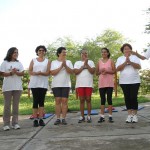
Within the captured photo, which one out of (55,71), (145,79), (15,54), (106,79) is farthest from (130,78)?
(145,79)

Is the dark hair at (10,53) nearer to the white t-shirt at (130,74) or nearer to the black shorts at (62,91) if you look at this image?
the black shorts at (62,91)

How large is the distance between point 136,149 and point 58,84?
330 cm

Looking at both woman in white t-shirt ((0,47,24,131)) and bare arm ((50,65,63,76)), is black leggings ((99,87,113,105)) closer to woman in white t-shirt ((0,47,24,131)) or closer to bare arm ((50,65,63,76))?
bare arm ((50,65,63,76))

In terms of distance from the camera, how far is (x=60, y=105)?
7.34 m

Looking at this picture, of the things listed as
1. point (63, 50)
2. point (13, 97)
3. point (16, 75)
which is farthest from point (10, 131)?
point (63, 50)

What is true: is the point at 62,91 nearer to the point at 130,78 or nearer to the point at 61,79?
the point at 61,79

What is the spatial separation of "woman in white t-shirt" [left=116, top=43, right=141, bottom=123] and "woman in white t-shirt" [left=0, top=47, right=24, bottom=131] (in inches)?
94.6

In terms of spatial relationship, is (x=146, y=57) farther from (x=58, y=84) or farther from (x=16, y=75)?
(x=16, y=75)

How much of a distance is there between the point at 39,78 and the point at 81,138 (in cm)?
229

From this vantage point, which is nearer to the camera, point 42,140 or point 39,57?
point 42,140

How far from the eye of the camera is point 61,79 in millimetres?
7203

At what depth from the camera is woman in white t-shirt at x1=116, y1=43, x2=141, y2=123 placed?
712 centimetres

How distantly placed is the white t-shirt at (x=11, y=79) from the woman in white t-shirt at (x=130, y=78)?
2.38 meters

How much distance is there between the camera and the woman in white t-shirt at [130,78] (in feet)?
23.4
